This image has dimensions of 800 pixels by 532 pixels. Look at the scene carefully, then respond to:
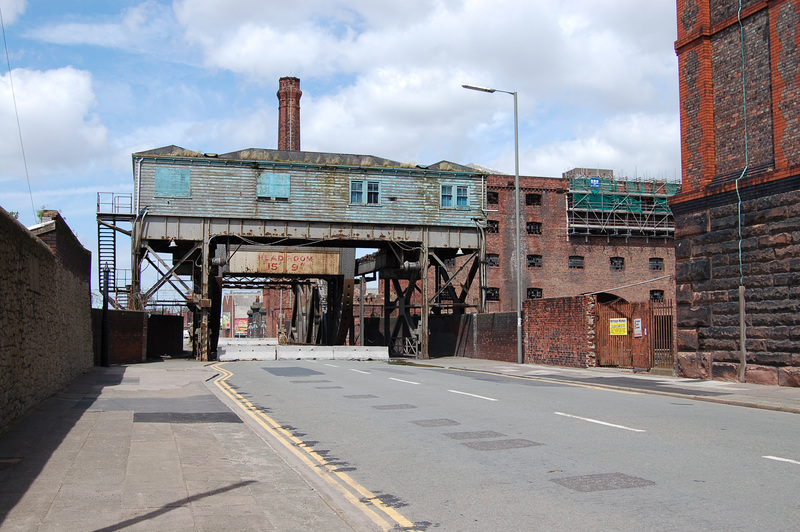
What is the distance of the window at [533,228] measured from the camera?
56.9 meters

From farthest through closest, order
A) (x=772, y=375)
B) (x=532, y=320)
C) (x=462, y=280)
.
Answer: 1. (x=462, y=280)
2. (x=532, y=320)
3. (x=772, y=375)

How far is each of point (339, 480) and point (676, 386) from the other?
13143mm

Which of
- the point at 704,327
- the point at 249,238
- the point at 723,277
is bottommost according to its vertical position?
the point at 704,327

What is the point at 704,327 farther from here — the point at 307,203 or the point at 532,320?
the point at 307,203

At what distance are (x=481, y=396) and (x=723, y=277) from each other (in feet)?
27.6

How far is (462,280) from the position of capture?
57.3 meters

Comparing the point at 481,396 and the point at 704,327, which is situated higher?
the point at 704,327

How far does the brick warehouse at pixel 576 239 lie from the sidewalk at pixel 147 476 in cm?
4427

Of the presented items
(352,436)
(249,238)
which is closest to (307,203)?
(249,238)

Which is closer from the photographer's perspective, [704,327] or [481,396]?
[481,396]

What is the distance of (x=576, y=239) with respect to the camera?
57875 mm

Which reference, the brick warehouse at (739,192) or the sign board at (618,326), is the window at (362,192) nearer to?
the sign board at (618,326)

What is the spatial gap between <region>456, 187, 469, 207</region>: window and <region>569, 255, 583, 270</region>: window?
19.5 m

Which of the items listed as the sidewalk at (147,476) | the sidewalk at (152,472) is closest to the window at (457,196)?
the sidewalk at (152,472)
